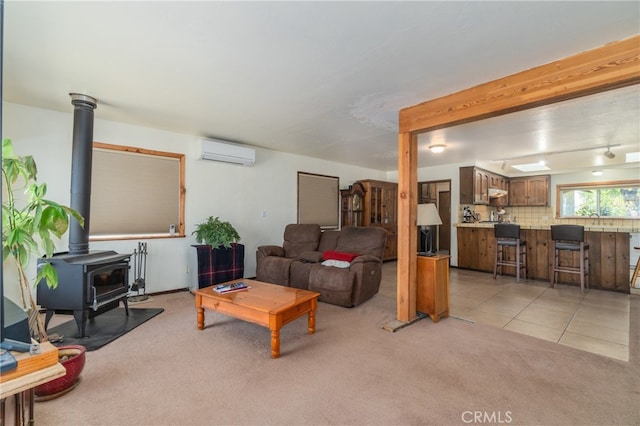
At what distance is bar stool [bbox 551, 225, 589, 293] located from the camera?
14.0 feet

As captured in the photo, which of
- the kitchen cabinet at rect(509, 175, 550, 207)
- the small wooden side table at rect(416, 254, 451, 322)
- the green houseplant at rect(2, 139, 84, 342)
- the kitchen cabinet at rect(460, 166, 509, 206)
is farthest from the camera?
the kitchen cabinet at rect(509, 175, 550, 207)

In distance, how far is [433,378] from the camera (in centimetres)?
209

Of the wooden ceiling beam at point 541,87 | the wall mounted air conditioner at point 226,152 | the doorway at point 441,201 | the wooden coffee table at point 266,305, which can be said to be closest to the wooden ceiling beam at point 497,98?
the wooden ceiling beam at point 541,87

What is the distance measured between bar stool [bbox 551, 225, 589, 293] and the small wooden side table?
2.45 metres

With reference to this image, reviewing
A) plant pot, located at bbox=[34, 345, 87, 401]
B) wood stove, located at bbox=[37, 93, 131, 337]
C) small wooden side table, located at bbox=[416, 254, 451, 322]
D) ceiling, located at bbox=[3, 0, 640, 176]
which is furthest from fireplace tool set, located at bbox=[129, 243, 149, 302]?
small wooden side table, located at bbox=[416, 254, 451, 322]

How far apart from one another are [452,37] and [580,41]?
892 mm

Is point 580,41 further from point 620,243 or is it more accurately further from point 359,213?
point 359,213

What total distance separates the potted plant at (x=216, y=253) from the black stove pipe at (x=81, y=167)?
4.42ft

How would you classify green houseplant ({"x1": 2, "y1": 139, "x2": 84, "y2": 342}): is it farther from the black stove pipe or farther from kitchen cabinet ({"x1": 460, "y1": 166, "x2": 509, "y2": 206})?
kitchen cabinet ({"x1": 460, "y1": 166, "x2": 509, "y2": 206})

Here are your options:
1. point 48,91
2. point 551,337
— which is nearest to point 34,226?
point 48,91

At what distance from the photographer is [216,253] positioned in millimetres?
4219

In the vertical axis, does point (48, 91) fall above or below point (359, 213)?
above

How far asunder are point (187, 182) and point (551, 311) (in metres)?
5.04

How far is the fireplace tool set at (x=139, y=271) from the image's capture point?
3.83 meters
